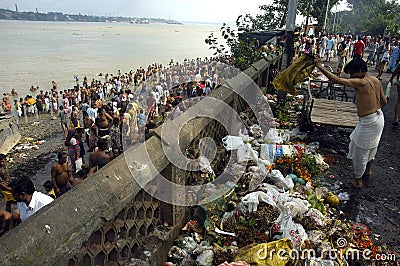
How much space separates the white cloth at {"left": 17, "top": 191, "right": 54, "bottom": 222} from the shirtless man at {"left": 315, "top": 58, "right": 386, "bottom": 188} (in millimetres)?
3619

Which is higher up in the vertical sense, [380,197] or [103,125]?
[380,197]

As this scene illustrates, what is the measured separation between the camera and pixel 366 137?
4.13 m

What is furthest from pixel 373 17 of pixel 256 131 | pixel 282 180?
pixel 282 180

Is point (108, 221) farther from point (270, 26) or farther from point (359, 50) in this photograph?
point (270, 26)

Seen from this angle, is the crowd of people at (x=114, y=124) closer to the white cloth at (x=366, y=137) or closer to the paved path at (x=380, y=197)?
the white cloth at (x=366, y=137)

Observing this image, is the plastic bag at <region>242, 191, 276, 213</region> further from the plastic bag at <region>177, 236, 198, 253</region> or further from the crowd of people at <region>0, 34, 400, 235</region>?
the crowd of people at <region>0, 34, 400, 235</region>

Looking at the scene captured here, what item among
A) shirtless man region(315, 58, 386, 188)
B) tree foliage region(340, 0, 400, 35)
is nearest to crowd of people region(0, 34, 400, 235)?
shirtless man region(315, 58, 386, 188)

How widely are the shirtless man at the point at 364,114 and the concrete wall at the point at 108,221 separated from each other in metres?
2.33

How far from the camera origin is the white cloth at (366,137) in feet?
13.4

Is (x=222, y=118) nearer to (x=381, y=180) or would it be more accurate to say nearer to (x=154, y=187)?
(x=154, y=187)

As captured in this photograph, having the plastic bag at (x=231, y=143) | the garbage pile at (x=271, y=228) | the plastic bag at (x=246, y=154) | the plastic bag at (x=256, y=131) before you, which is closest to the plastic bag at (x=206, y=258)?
the garbage pile at (x=271, y=228)

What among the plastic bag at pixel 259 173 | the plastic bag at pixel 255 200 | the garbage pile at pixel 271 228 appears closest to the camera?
the garbage pile at pixel 271 228

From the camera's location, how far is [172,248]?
2.75 metres

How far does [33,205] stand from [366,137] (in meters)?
4.03
